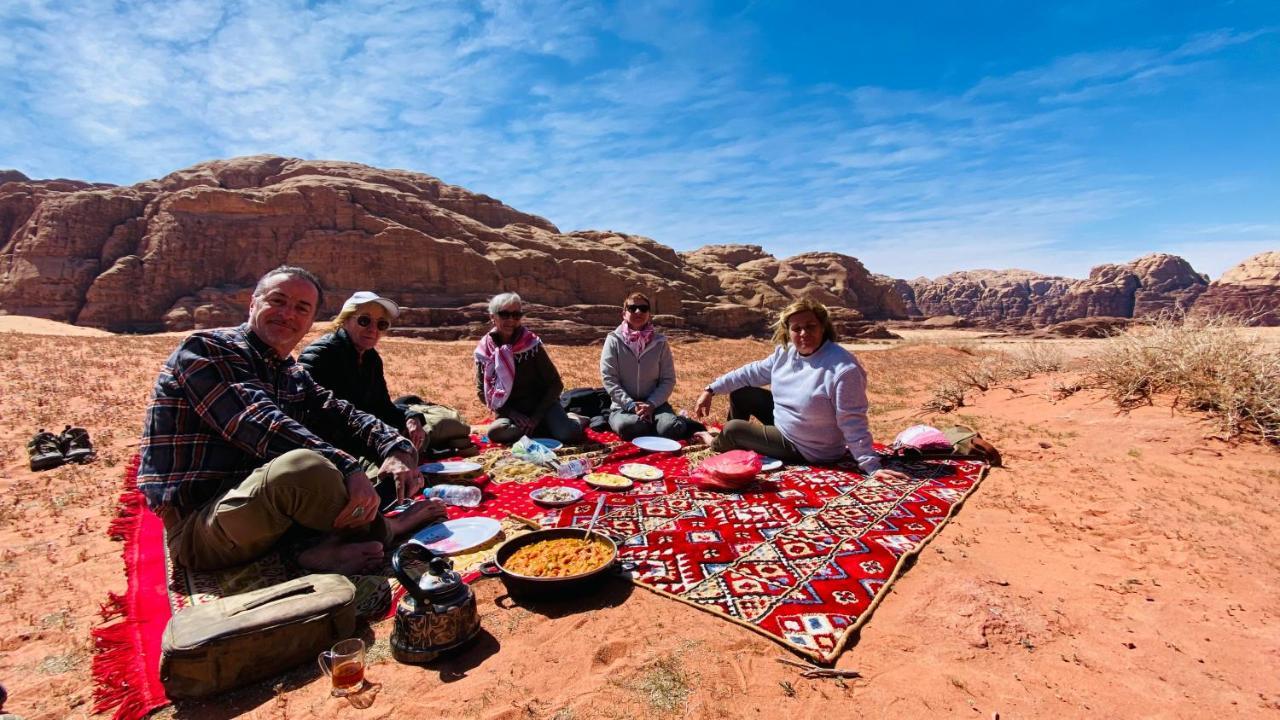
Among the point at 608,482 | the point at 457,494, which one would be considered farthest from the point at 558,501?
the point at 457,494

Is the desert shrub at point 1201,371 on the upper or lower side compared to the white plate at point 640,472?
upper

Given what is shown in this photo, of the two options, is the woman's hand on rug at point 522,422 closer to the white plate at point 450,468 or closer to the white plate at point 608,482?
the white plate at point 450,468

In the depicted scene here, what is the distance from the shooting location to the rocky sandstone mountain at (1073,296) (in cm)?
7894

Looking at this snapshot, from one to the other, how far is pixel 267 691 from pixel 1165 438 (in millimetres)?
8232

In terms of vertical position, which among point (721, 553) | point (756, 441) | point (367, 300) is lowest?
point (721, 553)

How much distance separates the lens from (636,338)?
239 inches

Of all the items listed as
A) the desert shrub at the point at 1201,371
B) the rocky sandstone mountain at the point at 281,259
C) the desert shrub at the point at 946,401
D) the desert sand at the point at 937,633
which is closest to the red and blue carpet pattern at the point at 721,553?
the desert sand at the point at 937,633

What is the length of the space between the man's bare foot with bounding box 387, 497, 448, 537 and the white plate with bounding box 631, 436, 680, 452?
2241 mm

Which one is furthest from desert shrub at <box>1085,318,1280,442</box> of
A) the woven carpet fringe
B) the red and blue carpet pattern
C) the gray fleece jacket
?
the woven carpet fringe

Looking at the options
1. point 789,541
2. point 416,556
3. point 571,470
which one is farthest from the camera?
point 571,470

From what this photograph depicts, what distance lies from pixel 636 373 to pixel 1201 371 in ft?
23.4

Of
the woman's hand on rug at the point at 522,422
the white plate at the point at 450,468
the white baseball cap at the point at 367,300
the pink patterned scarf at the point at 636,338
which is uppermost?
the white baseball cap at the point at 367,300

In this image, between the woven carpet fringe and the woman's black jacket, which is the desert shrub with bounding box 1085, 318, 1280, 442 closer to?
the woman's black jacket

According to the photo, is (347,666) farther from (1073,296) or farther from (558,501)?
(1073,296)
